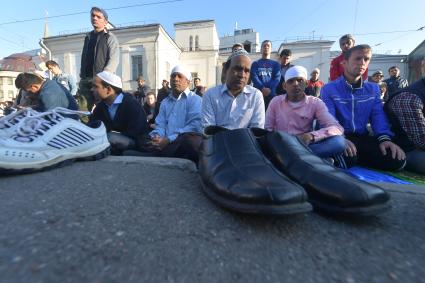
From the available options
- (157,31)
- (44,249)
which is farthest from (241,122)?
(157,31)

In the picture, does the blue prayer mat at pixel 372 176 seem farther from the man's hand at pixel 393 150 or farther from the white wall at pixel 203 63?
the white wall at pixel 203 63

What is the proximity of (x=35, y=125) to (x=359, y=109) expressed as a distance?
242 cm

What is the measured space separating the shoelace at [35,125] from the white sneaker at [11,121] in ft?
0.11

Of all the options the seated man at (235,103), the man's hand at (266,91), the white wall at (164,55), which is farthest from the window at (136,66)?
the seated man at (235,103)

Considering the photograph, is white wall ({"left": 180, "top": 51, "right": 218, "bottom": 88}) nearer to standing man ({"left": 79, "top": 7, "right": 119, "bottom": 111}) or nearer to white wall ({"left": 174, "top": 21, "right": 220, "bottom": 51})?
white wall ({"left": 174, "top": 21, "right": 220, "bottom": 51})

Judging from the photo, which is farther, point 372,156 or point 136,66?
point 136,66

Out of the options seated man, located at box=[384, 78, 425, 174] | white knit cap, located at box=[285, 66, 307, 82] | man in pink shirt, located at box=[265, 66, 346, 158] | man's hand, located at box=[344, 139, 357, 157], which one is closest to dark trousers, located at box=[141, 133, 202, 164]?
man in pink shirt, located at box=[265, 66, 346, 158]

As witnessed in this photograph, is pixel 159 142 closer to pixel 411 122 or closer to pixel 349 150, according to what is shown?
pixel 349 150

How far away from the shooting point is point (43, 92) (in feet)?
8.66

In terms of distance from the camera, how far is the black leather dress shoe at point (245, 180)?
0.68 metres

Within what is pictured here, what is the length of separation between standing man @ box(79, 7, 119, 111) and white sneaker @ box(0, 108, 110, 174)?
1.83 m

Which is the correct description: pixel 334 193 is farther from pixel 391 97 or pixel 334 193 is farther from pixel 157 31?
pixel 157 31

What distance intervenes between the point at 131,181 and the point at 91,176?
0.74ft

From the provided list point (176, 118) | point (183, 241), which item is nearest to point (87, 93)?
point (176, 118)
